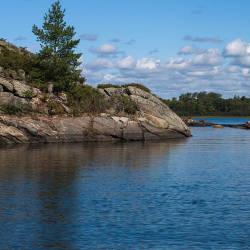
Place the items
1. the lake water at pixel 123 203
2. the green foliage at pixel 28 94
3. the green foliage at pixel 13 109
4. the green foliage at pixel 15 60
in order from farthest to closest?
the green foliage at pixel 15 60 < the green foliage at pixel 28 94 < the green foliage at pixel 13 109 < the lake water at pixel 123 203

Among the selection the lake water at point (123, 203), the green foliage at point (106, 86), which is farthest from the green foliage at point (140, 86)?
the lake water at point (123, 203)

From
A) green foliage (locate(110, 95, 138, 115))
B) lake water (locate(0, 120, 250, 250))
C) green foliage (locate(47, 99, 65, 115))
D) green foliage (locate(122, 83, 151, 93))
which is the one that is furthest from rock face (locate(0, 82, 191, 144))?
lake water (locate(0, 120, 250, 250))

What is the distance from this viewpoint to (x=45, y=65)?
312ft

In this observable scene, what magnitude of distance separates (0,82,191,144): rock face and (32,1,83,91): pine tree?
546 cm

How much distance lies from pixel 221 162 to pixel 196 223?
32181 millimetres

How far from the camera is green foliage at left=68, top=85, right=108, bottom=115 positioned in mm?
93394

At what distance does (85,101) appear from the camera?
94.6 meters

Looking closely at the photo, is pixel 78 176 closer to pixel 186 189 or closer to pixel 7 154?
pixel 186 189

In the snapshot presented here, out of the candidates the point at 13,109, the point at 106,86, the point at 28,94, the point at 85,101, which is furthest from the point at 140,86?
the point at 13,109

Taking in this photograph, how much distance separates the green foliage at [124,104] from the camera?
321ft

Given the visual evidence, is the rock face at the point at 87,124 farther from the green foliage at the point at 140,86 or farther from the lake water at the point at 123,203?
the lake water at the point at 123,203

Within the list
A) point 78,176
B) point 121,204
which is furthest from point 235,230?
point 78,176

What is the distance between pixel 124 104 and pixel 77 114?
10.7 metres

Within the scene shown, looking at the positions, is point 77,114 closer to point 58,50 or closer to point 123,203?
point 58,50
